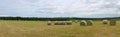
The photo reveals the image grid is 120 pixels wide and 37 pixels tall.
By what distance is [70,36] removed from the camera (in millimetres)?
29406

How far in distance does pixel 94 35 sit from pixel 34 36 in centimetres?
600

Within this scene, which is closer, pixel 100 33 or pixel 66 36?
pixel 66 36

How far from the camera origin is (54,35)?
3023cm

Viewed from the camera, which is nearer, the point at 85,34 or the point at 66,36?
the point at 66,36

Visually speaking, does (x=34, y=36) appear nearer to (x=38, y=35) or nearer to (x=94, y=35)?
(x=38, y=35)

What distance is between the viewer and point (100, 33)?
3222 cm

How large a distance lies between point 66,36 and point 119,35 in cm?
549

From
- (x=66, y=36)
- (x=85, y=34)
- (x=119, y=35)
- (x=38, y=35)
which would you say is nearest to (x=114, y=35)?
(x=119, y=35)

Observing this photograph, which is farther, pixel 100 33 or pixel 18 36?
pixel 100 33

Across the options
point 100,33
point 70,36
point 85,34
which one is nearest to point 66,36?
point 70,36

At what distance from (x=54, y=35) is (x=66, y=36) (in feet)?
5.02

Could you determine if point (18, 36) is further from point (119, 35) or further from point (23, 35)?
point (119, 35)

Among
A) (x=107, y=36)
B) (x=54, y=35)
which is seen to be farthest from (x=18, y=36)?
(x=107, y=36)

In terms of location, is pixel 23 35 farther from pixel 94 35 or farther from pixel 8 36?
pixel 94 35
